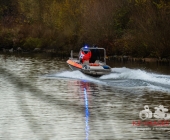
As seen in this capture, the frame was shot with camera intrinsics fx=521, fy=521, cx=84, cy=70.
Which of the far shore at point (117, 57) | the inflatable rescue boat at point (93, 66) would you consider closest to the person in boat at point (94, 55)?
the inflatable rescue boat at point (93, 66)

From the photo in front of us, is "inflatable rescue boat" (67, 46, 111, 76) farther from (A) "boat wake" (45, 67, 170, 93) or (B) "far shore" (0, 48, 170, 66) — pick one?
(B) "far shore" (0, 48, 170, 66)

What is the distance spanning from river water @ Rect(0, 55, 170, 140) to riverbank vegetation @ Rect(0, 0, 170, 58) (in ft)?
31.0

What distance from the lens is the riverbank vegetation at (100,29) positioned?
42.3 m

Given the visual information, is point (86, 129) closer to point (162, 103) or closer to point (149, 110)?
point (149, 110)

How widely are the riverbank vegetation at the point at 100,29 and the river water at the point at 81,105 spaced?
31.0 ft

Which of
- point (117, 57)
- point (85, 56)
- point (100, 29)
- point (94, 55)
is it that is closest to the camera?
point (85, 56)

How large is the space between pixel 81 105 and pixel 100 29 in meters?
28.3

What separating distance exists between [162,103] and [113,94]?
11.0ft

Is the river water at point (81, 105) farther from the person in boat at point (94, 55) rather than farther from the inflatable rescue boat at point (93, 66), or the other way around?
the person in boat at point (94, 55)

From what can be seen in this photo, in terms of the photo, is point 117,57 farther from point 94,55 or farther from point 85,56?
point 85,56

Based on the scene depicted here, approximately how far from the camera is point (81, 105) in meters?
20.5

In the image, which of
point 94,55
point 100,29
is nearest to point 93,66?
point 94,55

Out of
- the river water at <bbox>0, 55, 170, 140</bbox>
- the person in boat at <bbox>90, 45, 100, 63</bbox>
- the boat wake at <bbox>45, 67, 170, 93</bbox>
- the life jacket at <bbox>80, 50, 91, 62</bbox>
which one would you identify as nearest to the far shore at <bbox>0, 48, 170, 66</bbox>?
the river water at <bbox>0, 55, 170, 140</bbox>

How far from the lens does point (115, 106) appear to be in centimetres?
2016
